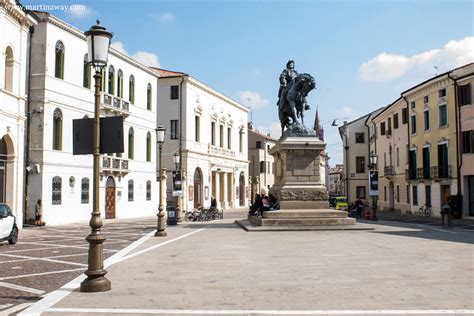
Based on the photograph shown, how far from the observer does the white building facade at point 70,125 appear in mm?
27609

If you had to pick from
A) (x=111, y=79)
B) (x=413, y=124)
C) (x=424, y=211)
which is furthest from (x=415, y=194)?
(x=111, y=79)

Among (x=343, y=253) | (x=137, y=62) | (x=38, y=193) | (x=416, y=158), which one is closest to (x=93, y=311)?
(x=343, y=253)

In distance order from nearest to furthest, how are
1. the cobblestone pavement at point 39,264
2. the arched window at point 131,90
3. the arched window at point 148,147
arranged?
the cobblestone pavement at point 39,264
the arched window at point 131,90
the arched window at point 148,147

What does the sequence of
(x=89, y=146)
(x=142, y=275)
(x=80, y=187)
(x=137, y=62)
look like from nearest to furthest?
1. (x=89, y=146)
2. (x=142, y=275)
3. (x=80, y=187)
4. (x=137, y=62)

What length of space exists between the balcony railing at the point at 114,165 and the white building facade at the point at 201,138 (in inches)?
329

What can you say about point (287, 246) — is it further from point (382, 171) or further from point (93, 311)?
point (382, 171)

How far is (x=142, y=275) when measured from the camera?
10039mm

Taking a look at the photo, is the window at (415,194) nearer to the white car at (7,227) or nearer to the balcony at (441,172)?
the balcony at (441,172)

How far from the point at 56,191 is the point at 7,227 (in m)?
11.8

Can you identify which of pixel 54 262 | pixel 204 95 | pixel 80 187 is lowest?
pixel 54 262

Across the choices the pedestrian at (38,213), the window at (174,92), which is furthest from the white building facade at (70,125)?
the window at (174,92)

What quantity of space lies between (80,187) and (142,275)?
2211 cm

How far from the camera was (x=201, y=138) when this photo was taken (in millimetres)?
49719

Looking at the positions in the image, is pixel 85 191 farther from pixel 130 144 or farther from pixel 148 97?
pixel 148 97
